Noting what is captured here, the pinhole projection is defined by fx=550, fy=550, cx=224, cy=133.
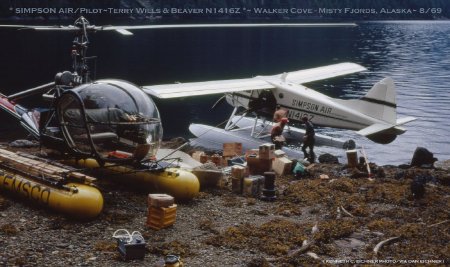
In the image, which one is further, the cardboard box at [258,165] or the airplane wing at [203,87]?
the airplane wing at [203,87]

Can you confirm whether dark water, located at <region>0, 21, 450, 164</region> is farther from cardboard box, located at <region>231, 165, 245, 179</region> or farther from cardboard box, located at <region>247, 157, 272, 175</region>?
cardboard box, located at <region>231, 165, 245, 179</region>

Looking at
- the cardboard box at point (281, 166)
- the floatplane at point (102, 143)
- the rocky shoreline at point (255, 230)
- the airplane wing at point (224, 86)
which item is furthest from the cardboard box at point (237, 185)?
the airplane wing at point (224, 86)

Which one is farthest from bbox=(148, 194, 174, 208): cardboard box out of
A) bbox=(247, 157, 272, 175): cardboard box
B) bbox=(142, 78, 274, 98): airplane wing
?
bbox=(142, 78, 274, 98): airplane wing

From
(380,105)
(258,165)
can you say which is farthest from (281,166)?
(380,105)

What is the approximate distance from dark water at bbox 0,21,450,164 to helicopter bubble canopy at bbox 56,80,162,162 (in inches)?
516

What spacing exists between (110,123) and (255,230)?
4071 mm

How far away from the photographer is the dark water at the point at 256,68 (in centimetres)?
3125

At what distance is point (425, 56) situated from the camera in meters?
83.1

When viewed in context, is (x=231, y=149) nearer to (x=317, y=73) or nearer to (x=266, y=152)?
(x=266, y=152)

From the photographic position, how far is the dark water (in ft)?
103

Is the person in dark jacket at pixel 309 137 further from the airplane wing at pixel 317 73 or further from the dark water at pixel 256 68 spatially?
the airplane wing at pixel 317 73

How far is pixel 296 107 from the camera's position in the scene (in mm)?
23938

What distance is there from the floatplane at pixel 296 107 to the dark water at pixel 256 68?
5.56 ft

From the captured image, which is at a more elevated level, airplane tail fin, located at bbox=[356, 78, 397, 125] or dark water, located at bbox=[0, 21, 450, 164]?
airplane tail fin, located at bbox=[356, 78, 397, 125]
